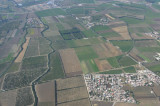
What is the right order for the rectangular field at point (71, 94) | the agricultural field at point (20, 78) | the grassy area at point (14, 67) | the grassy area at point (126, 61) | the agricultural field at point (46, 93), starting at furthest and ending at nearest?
the grassy area at point (126, 61) < the grassy area at point (14, 67) < the agricultural field at point (20, 78) < the rectangular field at point (71, 94) < the agricultural field at point (46, 93)

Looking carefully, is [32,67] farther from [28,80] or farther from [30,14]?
[30,14]

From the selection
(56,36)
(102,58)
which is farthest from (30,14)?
(102,58)

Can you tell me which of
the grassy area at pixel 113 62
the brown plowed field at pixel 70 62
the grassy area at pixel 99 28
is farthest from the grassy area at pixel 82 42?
the grassy area at pixel 113 62

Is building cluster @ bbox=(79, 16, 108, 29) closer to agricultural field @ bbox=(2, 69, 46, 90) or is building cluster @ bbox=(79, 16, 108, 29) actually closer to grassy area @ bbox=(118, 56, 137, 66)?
grassy area @ bbox=(118, 56, 137, 66)

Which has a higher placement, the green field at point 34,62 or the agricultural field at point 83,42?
the agricultural field at point 83,42

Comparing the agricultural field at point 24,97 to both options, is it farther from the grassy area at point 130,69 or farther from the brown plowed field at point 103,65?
the grassy area at point 130,69

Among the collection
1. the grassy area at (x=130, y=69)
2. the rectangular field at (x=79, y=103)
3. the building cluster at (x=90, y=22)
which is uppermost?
the building cluster at (x=90, y=22)

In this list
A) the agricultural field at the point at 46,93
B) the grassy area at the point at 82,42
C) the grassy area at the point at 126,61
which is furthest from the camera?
the grassy area at the point at 82,42
